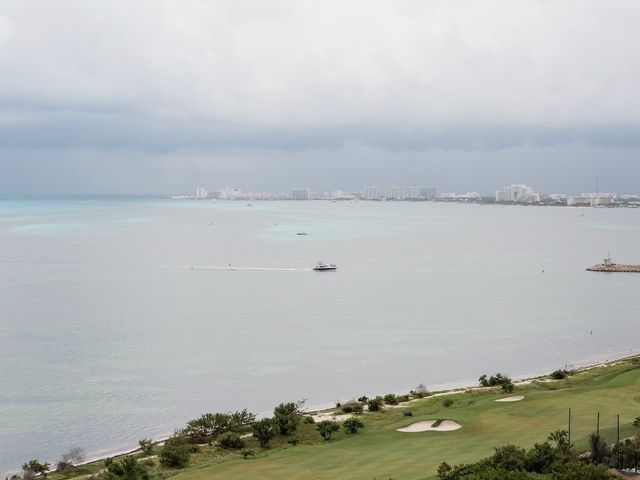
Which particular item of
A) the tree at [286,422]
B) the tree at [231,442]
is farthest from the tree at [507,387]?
the tree at [231,442]

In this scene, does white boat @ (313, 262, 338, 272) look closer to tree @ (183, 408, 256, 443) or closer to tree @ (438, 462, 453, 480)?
tree @ (183, 408, 256, 443)

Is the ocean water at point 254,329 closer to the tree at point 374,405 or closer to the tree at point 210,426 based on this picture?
the tree at point 210,426

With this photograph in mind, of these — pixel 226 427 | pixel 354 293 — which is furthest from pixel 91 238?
pixel 226 427

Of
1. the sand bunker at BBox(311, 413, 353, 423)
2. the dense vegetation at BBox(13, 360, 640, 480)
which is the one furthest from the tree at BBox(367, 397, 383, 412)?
the sand bunker at BBox(311, 413, 353, 423)

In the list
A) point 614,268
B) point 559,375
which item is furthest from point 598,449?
point 614,268

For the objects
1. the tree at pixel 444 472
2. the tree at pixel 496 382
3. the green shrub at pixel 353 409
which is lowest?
the green shrub at pixel 353 409

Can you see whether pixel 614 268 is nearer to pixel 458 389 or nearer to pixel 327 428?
pixel 458 389
